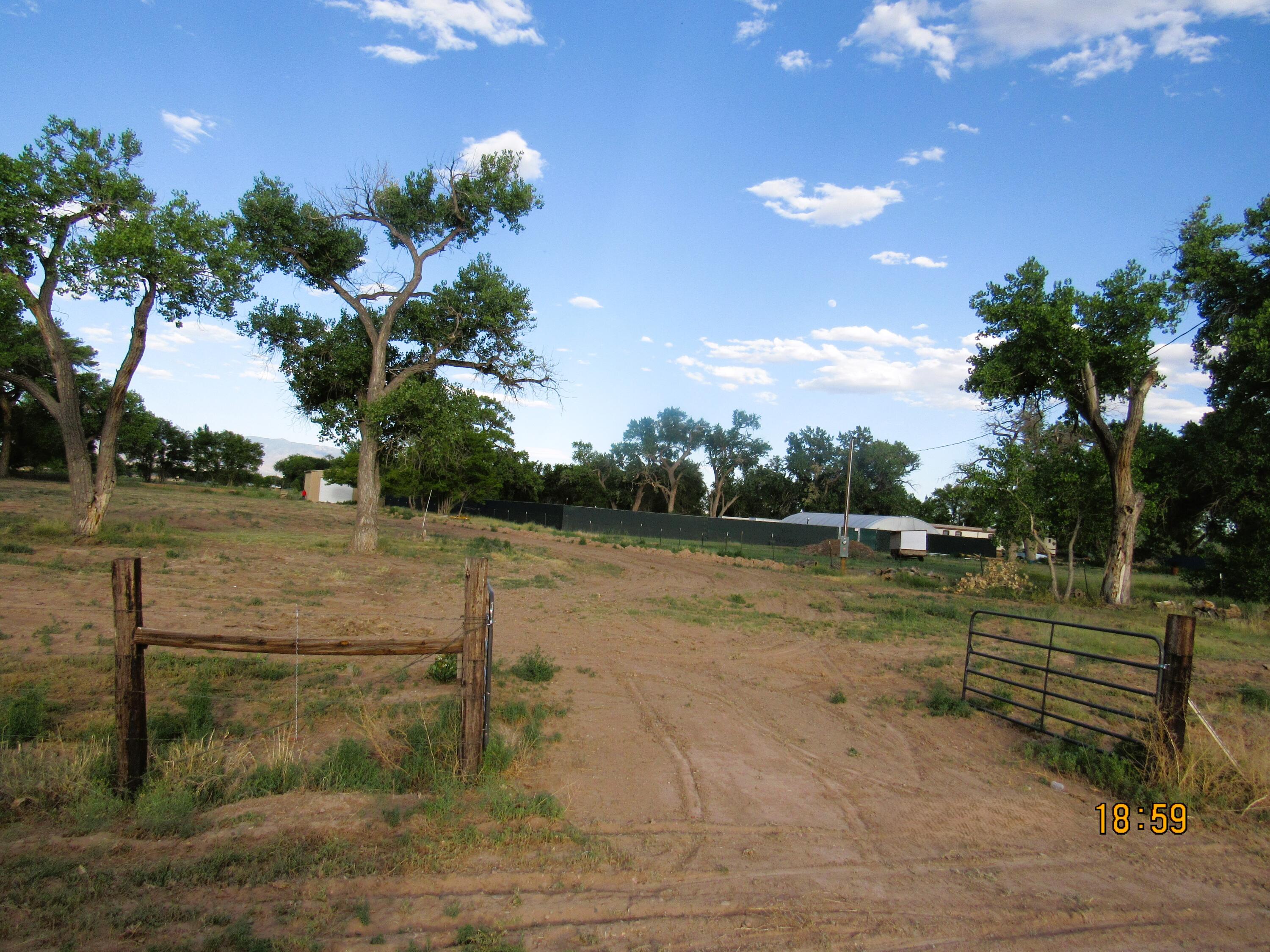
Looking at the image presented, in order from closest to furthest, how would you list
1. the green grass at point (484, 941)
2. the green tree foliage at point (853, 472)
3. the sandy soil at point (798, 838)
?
1. the green grass at point (484, 941)
2. the sandy soil at point (798, 838)
3. the green tree foliage at point (853, 472)

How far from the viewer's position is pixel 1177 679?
6.41 m

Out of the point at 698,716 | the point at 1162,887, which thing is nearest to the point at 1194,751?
the point at 1162,887

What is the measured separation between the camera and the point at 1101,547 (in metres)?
24.7

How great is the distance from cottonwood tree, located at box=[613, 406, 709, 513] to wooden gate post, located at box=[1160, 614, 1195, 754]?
69.0m

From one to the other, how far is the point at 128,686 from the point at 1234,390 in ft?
94.5

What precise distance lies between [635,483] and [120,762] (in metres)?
71.4

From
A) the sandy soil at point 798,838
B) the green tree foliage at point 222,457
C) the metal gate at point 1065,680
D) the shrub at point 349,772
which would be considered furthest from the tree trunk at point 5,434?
the metal gate at point 1065,680

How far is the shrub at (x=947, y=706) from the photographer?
8.98 m

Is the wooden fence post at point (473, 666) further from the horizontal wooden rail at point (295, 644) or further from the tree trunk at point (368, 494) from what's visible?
the tree trunk at point (368, 494)

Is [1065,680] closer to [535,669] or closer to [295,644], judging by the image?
[535,669]

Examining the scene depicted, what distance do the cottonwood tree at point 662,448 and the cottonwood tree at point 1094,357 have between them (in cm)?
5392

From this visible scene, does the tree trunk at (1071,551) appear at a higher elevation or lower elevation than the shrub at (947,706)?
higher

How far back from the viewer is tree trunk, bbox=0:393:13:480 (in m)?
49.3

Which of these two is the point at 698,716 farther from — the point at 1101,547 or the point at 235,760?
the point at 1101,547
